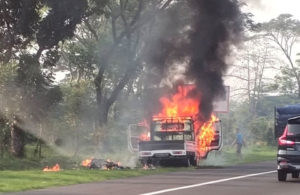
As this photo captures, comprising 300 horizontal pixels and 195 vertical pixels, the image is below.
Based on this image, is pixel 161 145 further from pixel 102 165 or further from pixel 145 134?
pixel 102 165

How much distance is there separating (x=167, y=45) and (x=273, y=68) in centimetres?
3727

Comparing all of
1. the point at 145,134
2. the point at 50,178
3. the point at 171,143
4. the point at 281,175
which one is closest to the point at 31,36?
the point at 145,134

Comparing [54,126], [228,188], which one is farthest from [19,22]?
[228,188]

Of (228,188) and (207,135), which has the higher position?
(207,135)

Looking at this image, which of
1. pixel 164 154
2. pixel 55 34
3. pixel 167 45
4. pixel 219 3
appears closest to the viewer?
pixel 164 154

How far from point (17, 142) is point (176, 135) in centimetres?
922

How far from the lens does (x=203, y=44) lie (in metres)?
30.5

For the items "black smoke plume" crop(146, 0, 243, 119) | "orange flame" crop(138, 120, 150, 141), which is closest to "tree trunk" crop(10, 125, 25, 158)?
"orange flame" crop(138, 120, 150, 141)

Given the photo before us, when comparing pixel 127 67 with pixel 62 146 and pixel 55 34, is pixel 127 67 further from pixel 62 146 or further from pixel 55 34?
pixel 55 34

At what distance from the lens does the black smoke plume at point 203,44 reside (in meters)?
30.2

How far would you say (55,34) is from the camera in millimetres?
28750

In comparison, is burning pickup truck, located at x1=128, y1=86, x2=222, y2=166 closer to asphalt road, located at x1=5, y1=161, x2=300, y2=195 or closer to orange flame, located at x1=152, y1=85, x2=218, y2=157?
orange flame, located at x1=152, y1=85, x2=218, y2=157

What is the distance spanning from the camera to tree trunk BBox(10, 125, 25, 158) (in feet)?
99.2

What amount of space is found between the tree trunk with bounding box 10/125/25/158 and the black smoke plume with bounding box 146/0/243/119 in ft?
26.8
